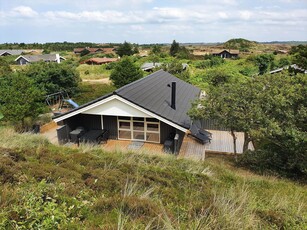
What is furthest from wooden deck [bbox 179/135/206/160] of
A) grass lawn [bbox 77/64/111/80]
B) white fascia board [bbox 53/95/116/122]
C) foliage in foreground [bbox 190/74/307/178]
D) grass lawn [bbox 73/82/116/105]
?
grass lawn [bbox 77/64/111/80]

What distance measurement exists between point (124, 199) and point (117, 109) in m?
8.51

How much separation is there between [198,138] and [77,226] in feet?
38.6

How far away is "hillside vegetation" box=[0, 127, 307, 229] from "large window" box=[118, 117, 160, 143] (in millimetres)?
5978

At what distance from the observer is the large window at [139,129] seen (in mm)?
13523

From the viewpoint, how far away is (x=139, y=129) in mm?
13859

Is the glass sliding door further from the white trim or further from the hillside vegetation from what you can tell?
the hillside vegetation

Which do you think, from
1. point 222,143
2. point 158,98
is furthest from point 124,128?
point 222,143

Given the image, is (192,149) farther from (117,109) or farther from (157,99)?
(117,109)

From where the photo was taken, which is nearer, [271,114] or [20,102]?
[271,114]

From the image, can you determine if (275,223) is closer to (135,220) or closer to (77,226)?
(135,220)

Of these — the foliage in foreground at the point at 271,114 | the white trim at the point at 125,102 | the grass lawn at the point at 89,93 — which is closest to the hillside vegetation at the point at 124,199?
the foliage in foreground at the point at 271,114

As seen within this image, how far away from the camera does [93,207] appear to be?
4.39 metres

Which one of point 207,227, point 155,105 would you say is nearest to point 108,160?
point 207,227

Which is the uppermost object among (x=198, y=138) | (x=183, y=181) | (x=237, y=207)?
(x=237, y=207)
